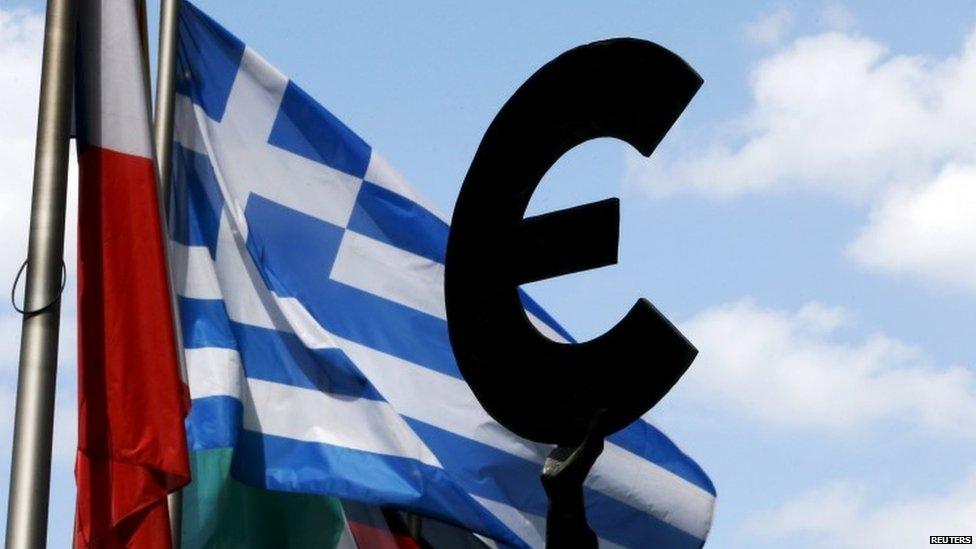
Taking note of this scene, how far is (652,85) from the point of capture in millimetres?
4805

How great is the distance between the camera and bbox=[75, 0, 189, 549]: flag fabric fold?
7875 mm

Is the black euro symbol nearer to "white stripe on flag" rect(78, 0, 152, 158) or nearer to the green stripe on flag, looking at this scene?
"white stripe on flag" rect(78, 0, 152, 158)

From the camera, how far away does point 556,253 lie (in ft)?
16.1

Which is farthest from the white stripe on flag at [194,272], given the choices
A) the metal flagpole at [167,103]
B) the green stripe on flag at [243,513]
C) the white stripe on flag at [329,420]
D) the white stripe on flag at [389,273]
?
the white stripe on flag at [389,273]

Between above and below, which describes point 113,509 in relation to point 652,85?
below

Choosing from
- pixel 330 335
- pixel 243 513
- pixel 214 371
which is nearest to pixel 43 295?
pixel 214 371

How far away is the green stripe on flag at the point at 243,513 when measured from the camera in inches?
424

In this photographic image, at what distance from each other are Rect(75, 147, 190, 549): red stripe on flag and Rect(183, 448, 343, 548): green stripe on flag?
8.35 ft

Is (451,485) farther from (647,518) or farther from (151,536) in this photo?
(151,536)

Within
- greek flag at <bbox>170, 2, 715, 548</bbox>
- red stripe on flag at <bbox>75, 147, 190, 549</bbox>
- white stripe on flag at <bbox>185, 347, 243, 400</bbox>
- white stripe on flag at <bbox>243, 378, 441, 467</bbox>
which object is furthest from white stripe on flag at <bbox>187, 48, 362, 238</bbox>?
red stripe on flag at <bbox>75, 147, 190, 549</bbox>

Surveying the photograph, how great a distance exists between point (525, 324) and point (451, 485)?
6493mm

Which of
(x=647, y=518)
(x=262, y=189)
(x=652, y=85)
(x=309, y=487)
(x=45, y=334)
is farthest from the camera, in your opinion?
(x=647, y=518)

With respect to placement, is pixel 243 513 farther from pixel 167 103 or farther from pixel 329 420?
pixel 167 103

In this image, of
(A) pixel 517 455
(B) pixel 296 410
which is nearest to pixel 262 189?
(B) pixel 296 410
